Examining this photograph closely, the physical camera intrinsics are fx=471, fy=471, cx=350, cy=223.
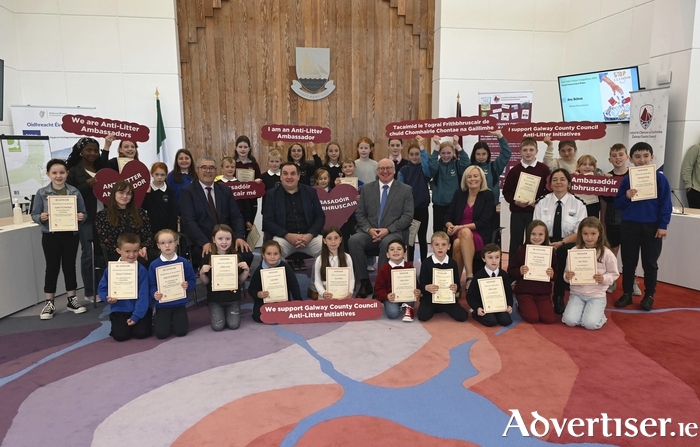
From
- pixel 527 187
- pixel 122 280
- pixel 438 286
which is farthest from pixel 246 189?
pixel 527 187

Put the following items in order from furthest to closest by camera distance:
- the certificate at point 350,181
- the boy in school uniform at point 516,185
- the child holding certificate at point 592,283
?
the certificate at point 350,181
the boy in school uniform at point 516,185
the child holding certificate at point 592,283

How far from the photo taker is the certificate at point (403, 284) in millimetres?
3785

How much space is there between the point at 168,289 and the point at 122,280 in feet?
1.06

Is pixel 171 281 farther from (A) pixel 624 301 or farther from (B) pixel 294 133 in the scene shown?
(A) pixel 624 301

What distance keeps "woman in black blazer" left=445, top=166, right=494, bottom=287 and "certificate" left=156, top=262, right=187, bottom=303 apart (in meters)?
2.43

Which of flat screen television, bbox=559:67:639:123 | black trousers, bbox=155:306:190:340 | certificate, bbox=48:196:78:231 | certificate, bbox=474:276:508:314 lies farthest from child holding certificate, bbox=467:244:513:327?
flat screen television, bbox=559:67:639:123

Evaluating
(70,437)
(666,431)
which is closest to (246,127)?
(70,437)

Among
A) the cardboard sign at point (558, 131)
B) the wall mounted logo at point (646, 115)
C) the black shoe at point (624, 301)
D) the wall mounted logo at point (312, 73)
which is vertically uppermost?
the wall mounted logo at point (312, 73)

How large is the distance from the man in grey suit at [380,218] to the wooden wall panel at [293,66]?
9.54 feet

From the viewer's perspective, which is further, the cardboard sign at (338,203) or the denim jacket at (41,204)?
the cardboard sign at (338,203)

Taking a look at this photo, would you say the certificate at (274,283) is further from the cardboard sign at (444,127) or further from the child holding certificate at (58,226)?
the cardboard sign at (444,127)

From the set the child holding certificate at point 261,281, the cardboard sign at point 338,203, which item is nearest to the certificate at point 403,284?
the child holding certificate at point 261,281

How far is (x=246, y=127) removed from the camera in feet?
23.4

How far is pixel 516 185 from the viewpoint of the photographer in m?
4.65
